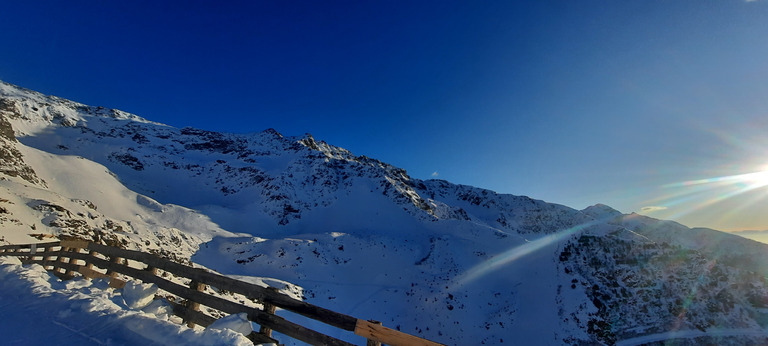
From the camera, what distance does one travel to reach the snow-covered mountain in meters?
25.6

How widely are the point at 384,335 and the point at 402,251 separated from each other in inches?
1472

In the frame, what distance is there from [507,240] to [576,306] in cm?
1479

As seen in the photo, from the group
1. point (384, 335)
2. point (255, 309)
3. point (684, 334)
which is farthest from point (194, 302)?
point (684, 334)

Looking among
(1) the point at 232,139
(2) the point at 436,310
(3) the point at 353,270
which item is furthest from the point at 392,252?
(1) the point at 232,139

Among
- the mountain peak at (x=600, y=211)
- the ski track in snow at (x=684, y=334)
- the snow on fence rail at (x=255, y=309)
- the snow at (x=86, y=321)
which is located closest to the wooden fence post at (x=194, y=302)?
the snow on fence rail at (x=255, y=309)

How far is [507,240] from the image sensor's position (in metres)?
41.9

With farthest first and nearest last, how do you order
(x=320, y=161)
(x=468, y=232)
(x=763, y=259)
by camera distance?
1. (x=320, y=161)
2. (x=468, y=232)
3. (x=763, y=259)

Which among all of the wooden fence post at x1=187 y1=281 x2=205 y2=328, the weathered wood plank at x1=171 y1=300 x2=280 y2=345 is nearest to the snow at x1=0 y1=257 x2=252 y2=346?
the weathered wood plank at x1=171 y1=300 x2=280 y2=345

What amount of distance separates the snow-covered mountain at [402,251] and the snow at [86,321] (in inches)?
716

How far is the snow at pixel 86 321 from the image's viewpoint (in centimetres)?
464

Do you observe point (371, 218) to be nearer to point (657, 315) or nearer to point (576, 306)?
point (576, 306)

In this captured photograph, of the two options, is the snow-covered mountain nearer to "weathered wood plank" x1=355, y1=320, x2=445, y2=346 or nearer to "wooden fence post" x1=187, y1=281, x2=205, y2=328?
"wooden fence post" x1=187, y1=281, x2=205, y2=328

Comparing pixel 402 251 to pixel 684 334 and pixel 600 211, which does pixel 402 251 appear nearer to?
pixel 684 334

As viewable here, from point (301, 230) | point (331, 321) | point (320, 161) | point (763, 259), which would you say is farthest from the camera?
point (320, 161)
